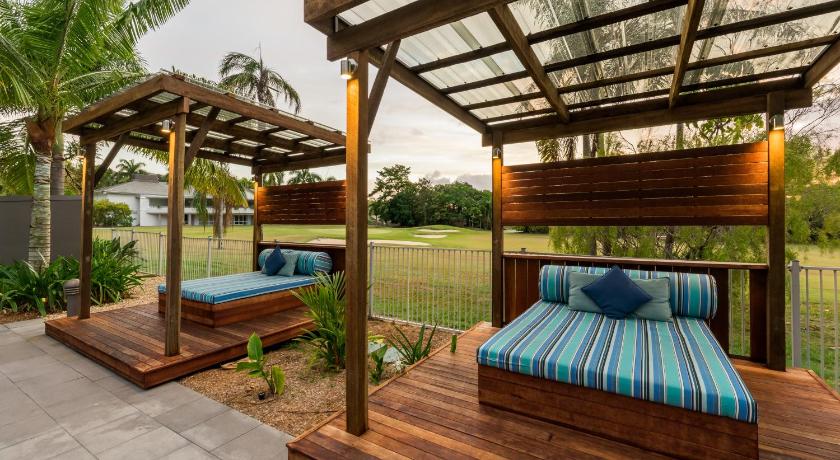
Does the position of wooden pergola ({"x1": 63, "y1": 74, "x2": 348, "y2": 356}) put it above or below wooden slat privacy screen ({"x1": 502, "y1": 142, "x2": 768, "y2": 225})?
above

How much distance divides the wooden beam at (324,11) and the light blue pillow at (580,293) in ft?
10.8

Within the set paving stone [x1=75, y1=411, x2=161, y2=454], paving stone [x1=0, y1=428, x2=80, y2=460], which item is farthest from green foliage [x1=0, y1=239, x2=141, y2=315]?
paving stone [x1=75, y1=411, x2=161, y2=454]

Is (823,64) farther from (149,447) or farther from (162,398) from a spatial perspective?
(162,398)

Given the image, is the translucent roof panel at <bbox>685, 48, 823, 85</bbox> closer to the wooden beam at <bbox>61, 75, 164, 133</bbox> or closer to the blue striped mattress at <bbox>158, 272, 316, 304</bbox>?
the wooden beam at <bbox>61, 75, 164, 133</bbox>

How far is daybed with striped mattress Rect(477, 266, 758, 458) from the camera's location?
2.02 metres

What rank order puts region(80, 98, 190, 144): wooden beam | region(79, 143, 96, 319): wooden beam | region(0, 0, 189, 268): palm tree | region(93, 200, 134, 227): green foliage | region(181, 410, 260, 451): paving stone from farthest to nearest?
region(93, 200, 134, 227): green foliage → region(0, 0, 189, 268): palm tree → region(79, 143, 96, 319): wooden beam → region(80, 98, 190, 144): wooden beam → region(181, 410, 260, 451): paving stone

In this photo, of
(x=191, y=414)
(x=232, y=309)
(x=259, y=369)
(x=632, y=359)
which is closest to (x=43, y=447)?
(x=191, y=414)

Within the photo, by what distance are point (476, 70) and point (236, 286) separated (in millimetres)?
4331

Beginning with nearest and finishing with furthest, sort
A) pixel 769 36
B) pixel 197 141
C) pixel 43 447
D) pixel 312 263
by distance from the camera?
pixel 43 447
pixel 769 36
pixel 197 141
pixel 312 263

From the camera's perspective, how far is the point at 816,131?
6246 millimetres

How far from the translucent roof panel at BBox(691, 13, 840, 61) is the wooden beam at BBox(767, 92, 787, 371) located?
34.8 inches

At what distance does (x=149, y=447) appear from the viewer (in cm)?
252

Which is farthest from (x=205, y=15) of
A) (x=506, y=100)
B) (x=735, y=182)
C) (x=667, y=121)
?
(x=735, y=182)

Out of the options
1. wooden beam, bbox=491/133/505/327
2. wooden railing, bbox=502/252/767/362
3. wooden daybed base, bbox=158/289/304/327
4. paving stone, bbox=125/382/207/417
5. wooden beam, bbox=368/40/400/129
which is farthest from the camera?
wooden beam, bbox=491/133/505/327
